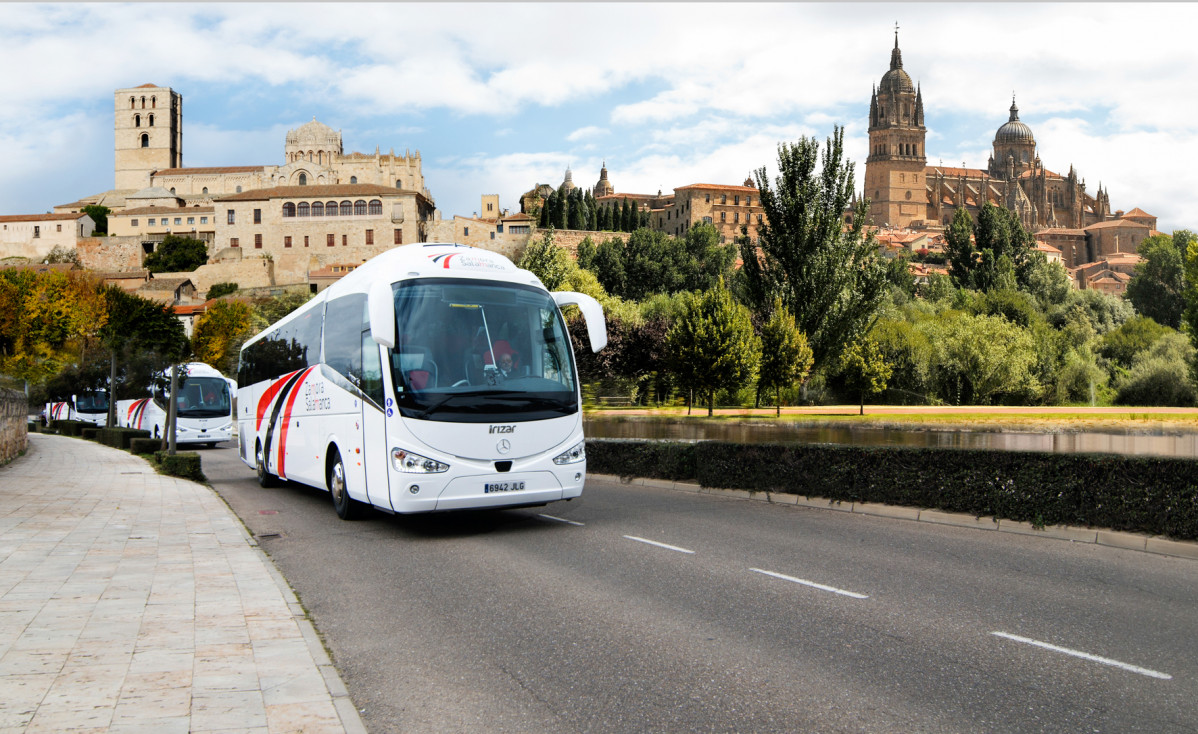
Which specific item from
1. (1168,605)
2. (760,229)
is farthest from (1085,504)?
(760,229)

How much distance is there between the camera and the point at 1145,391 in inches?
1972

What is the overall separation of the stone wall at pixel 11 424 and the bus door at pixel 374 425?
1487cm

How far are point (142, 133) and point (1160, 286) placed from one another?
156 meters

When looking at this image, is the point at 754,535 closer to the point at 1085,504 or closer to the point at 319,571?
the point at 1085,504

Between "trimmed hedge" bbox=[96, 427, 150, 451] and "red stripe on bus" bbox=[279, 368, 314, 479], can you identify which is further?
"trimmed hedge" bbox=[96, 427, 150, 451]

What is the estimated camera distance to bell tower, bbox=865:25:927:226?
190625 mm

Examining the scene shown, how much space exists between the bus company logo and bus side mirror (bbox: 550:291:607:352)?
1.00 metres

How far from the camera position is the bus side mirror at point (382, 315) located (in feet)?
33.2

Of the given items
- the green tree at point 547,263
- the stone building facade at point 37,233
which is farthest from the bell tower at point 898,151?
the stone building facade at point 37,233

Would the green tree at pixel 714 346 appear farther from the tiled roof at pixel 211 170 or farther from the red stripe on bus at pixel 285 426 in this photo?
the tiled roof at pixel 211 170

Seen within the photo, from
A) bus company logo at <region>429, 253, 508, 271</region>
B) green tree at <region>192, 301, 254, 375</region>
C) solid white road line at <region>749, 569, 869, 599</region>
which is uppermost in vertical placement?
green tree at <region>192, 301, 254, 375</region>

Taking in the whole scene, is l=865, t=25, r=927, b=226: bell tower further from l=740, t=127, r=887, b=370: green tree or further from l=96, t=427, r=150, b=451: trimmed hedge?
l=96, t=427, r=150, b=451: trimmed hedge

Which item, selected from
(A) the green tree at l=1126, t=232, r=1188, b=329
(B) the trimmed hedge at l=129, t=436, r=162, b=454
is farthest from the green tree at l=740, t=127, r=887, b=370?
(A) the green tree at l=1126, t=232, r=1188, b=329

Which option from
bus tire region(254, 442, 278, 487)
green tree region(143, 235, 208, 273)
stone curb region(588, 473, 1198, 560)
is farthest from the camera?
green tree region(143, 235, 208, 273)
